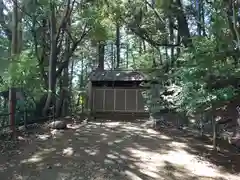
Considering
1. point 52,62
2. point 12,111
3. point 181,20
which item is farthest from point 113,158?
point 181,20

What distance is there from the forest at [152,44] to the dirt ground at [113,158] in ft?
3.49

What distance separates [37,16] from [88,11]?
2.54 metres

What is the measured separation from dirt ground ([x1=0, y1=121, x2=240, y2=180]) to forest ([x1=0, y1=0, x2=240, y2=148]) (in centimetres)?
106

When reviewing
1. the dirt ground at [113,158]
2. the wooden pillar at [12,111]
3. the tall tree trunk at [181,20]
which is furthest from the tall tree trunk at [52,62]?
the tall tree trunk at [181,20]

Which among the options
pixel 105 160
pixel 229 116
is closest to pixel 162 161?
pixel 105 160

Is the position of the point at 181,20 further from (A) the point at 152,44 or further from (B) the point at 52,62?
(B) the point at 52,62

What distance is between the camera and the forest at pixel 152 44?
7723 mm

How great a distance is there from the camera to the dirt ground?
21.4ft

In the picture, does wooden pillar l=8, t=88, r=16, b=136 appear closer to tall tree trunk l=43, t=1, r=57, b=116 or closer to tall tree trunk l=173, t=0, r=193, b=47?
tall tree trunk l=43, t=1, r=57, b=116

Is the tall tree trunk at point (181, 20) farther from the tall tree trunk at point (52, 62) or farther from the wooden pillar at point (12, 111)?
the wooden pillar at point (12, 111)

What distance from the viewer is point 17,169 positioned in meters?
6.80

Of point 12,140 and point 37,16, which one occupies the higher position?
point 37,16

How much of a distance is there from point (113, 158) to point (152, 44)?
10.8m

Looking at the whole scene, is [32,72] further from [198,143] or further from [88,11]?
[88,11]
